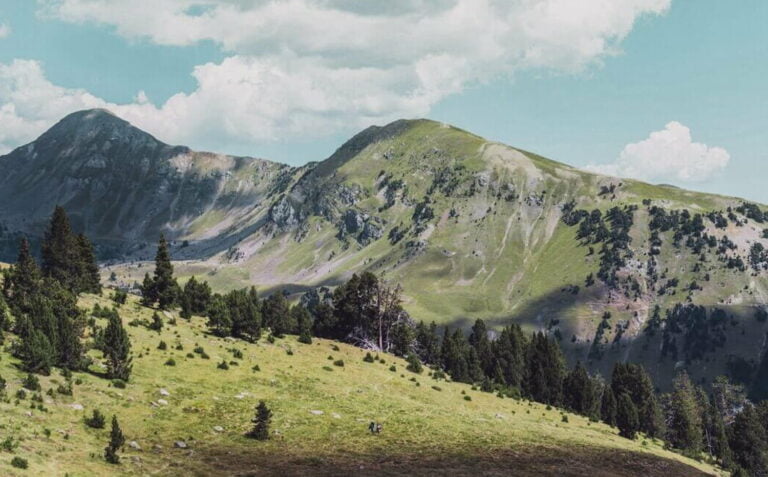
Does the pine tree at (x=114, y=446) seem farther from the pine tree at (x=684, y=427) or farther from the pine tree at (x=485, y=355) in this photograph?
the pine tree at (x=485, y=355)

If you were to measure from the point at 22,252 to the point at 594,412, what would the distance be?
121 metres

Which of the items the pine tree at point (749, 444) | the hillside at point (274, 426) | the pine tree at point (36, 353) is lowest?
the pine tree at point (749, 444)

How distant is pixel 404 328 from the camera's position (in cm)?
11262

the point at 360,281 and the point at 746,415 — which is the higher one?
the point at 360,281

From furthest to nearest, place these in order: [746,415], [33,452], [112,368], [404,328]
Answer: [746,415], [404,328], [112,368], [33,452]

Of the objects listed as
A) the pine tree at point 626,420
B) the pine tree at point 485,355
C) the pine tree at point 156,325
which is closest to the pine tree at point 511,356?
the pine tree at point 485,355

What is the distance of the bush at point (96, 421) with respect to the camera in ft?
107

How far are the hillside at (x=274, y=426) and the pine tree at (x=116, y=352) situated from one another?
3.43 ft

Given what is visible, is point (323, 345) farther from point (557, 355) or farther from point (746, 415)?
point (746, 415)

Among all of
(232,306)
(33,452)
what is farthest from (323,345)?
(33,452)

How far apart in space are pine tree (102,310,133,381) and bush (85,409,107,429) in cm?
867

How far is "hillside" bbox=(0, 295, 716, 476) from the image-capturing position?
99.1 feet

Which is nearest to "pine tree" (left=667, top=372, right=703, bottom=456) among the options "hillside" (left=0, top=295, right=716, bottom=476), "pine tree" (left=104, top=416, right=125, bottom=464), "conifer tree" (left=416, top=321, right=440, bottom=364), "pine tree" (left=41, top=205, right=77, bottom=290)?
"conifer tree" (left=416, top=321, right=440, bottom=364)

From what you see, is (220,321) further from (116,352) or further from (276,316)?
(116,352)
